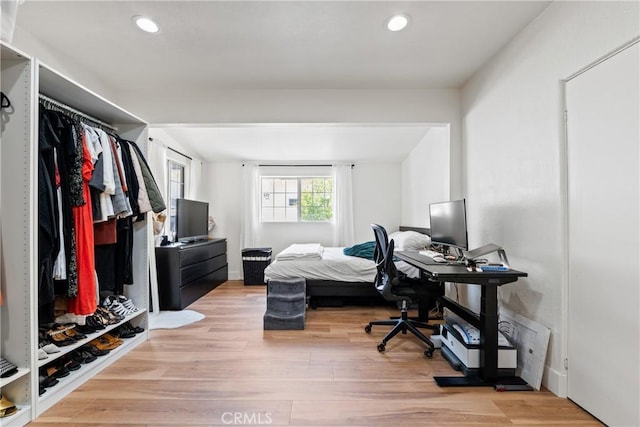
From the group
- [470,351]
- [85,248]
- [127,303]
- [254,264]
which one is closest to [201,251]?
[254,264]

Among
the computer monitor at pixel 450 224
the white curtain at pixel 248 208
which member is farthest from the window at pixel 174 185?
the computer monitor at pixel 450 224

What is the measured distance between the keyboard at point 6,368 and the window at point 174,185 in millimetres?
2939

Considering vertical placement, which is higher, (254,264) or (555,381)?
(254,264)

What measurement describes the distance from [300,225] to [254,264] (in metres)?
1.14

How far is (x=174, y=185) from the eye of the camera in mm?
4547

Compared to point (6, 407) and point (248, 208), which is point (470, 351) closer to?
point (6, 407)

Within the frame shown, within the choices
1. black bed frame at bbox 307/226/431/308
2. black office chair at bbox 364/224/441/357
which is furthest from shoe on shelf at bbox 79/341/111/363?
black office chair at bbox 364/224/441/357

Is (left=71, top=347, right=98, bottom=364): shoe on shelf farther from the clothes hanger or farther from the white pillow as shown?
the white pillow

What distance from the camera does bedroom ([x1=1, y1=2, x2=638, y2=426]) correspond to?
66.7 inches

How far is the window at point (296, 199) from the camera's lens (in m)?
5.43

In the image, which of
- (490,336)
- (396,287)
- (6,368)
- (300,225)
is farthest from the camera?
(300,225)

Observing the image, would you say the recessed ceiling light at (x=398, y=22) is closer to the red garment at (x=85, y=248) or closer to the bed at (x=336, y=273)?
the red garment at (x=85, y=248)

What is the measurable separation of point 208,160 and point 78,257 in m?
3.69

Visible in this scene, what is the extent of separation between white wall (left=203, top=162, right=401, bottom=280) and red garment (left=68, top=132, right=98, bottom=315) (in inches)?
136
